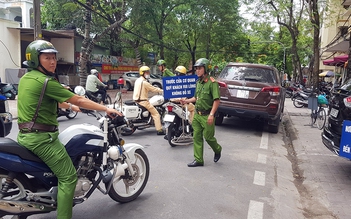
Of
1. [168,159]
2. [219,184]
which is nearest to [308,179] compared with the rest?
[219,184]

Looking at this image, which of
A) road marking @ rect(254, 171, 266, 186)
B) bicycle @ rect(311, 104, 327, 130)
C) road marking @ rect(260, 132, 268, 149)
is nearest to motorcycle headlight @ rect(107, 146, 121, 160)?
road marking @ rect(254, 171, 266, 186)

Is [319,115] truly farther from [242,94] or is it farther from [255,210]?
[255,210]

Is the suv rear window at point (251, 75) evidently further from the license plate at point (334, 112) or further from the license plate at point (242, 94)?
the license plate at point (334, 112)

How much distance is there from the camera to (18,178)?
2.86 meters

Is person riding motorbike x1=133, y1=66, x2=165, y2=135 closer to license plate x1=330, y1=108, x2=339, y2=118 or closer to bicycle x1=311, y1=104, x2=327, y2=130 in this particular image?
license plate x1=330, y1=108, x2=339, y2=118

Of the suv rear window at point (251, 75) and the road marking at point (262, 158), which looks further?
the suv rear window at point (251, 75)

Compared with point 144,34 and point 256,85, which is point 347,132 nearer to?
point 256,85

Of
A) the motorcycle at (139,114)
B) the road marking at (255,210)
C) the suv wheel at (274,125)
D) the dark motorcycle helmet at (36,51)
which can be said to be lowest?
the road marking at (255,210)

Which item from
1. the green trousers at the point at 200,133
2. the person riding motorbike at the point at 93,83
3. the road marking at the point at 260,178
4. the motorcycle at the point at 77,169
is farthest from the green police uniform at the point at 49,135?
the person riding motorbike at the point at 93,83

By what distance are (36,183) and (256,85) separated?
20.6ft

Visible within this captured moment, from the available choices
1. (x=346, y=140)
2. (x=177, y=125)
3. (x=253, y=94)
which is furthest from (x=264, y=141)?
(x=346, y=140)

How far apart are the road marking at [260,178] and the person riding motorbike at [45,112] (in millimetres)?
2865

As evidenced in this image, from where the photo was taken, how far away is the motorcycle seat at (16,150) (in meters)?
2.76

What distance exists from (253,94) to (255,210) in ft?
15.6
